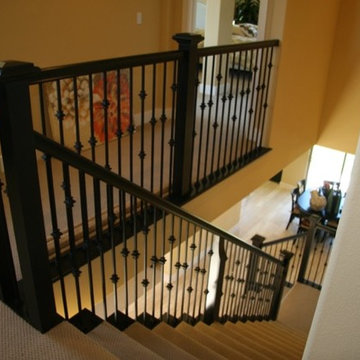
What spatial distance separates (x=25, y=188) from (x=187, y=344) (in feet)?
4.78

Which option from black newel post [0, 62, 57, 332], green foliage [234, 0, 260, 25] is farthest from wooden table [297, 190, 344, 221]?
black newel post [0, 62, 57, 332]

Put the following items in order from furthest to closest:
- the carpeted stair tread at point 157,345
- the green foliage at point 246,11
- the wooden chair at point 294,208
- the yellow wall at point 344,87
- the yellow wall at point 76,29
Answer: the wooden chair at point 294,208, the green foliage at point 246,11, the yellow wall at point 344,87, the yellow wall at point 76,29, the carpeted stair tread at point 157,345

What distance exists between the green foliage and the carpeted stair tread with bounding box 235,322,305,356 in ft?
19.2

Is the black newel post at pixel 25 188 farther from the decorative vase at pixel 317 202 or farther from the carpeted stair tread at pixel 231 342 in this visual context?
the decorative vase at pixel 317 202

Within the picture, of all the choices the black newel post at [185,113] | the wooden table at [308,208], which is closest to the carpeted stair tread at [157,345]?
the black newel post at [185,113]

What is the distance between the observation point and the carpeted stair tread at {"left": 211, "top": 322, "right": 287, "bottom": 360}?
301 centimetres

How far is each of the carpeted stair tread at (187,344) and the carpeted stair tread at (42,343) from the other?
810mm

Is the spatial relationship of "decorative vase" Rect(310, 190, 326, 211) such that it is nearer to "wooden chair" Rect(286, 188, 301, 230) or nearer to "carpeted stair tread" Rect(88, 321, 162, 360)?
"wooden chair" Rect(286, 188, 301, 230)

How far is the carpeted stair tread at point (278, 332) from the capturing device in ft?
12.8

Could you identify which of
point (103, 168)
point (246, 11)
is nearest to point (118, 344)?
point (103, 168)

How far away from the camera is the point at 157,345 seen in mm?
2021

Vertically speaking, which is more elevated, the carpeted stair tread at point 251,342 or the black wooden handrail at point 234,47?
the black wooden handrail at point 234,47

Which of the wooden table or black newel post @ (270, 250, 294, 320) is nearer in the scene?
black newel post @ (270, 250, 294, 320)

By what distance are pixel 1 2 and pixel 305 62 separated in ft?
11.4
